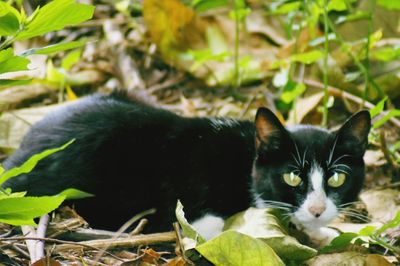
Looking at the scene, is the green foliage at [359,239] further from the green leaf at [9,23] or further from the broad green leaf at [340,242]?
the green leaf at [9,23]

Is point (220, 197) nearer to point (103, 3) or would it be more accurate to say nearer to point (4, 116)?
point (4, 116)

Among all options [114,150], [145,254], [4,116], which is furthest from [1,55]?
[4,116]

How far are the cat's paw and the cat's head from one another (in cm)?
7

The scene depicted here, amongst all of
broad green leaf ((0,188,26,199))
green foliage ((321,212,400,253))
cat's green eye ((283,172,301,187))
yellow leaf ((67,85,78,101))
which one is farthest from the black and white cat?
yellow leaf ((67,85,78,101))

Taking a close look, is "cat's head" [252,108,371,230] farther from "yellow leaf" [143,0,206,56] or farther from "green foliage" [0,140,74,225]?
"yellow leaf" [143,0,206,56]

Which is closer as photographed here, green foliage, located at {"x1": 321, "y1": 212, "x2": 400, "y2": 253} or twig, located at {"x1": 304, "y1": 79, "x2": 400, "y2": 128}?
green foliage, located at {"x1": 321, "y1": 212, "x2": 400, "y2": 253}

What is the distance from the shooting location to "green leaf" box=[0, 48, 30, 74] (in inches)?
68.1

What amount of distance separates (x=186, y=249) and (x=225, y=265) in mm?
230

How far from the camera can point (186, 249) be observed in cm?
220

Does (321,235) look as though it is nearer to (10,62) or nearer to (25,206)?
(25,206)

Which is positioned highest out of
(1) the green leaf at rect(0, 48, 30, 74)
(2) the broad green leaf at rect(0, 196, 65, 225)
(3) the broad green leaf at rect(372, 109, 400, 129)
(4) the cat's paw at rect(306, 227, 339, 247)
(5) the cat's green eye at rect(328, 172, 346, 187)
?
(1) the green leaf at rect(0, 48, 30, 74)

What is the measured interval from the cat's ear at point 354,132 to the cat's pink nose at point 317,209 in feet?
0.96

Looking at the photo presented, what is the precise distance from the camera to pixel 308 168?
8.46ft

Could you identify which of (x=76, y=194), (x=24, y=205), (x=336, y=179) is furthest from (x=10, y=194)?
(x=336, y=179)
